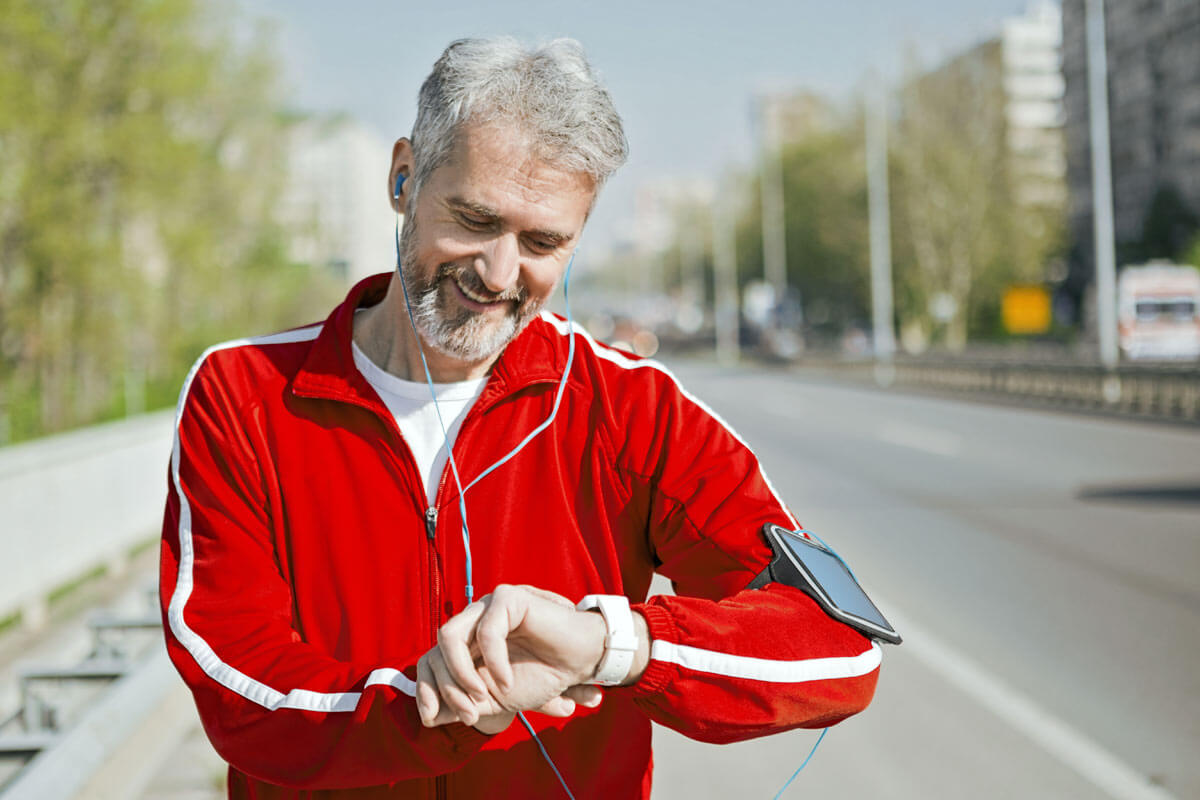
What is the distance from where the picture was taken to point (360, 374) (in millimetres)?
2029

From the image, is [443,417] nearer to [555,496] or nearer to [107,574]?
[555,496]

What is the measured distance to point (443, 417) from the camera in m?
2.06

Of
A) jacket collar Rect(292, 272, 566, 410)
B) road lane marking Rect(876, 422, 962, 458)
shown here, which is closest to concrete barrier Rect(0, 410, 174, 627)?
jacket collar Rect(292, 272, 566, 410)

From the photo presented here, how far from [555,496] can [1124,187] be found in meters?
96.9

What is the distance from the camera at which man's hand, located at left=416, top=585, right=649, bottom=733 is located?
161 cm

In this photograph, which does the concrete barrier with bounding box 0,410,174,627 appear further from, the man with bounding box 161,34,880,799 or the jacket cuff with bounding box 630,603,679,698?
the jacket cuff with bounding box 630,603,679,698

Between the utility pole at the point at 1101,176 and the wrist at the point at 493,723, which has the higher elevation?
the utility pole at the point at 1101,176

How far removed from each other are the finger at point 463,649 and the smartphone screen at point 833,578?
481 mm

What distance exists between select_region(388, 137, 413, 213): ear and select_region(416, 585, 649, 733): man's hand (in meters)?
0.69

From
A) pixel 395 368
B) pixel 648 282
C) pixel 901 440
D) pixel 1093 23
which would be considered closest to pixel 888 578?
pixel 395 368

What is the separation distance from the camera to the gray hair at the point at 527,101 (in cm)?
186

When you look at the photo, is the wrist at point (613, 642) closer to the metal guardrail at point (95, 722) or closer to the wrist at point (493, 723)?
the wrist at point (493, 723)

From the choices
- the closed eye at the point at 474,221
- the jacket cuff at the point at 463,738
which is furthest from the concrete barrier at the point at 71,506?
the jacket cuff at the point at 463,738

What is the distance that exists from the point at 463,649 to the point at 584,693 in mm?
199
